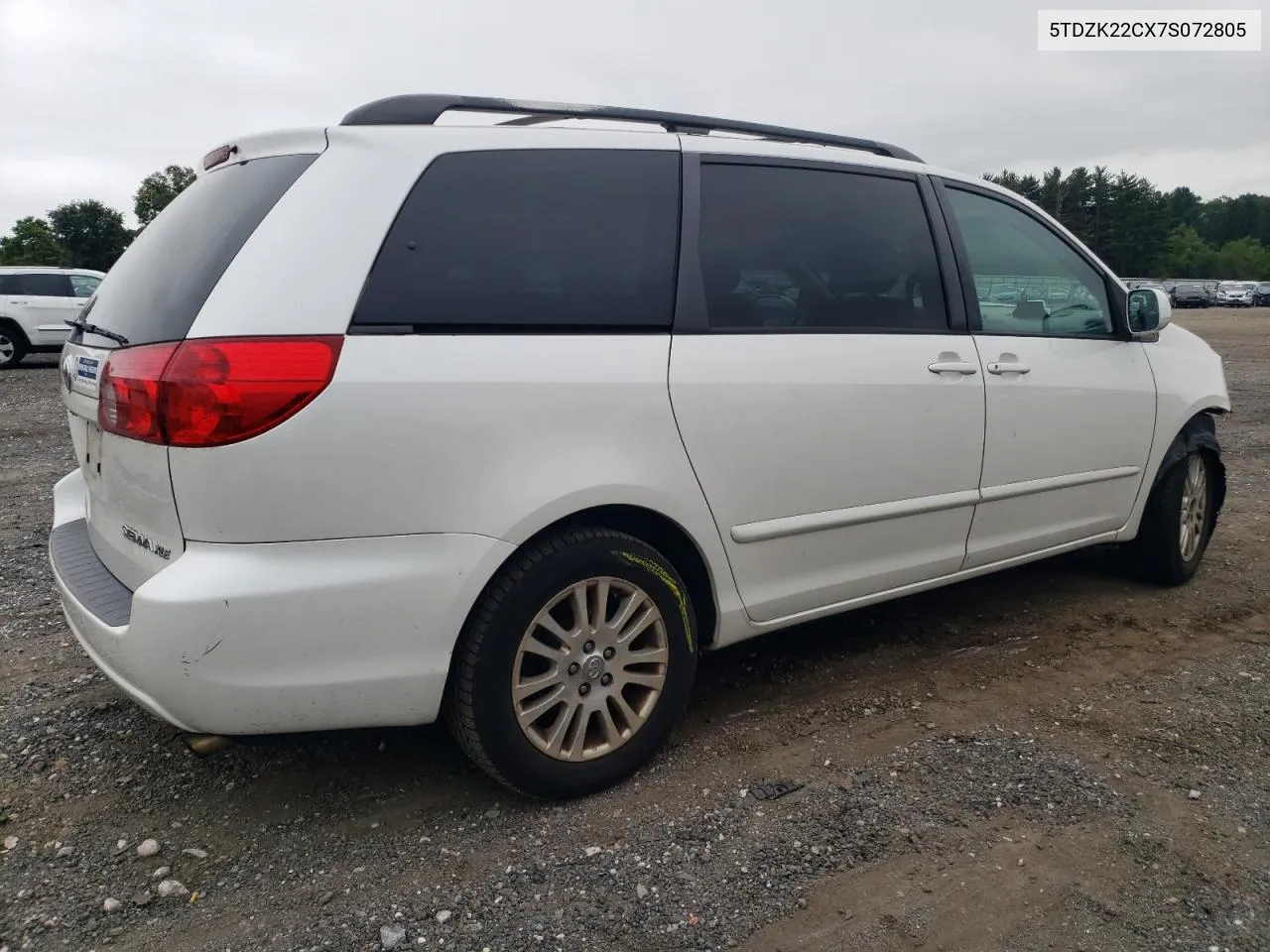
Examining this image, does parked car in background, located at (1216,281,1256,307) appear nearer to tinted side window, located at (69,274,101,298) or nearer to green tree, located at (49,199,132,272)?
tinted side window, located at (69,274,101,298)

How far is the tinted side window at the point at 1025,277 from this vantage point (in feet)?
11.8

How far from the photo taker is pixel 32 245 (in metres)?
61.6

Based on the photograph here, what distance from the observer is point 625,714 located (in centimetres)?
269

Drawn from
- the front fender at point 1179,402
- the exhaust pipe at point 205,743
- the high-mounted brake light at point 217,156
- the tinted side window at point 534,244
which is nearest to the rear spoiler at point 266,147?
the high-mounted brake light at point 217,156

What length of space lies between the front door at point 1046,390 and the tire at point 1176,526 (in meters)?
0.25

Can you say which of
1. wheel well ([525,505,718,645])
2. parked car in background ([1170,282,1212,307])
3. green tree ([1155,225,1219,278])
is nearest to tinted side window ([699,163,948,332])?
wheel well ([525,505,718,645])

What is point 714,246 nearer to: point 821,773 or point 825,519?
point 825,519

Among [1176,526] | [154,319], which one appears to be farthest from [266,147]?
[1176,526]

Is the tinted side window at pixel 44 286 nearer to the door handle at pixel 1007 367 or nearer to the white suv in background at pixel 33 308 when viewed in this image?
the white suv in background at pixel 33 308

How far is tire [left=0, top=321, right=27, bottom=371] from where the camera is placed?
1527cm

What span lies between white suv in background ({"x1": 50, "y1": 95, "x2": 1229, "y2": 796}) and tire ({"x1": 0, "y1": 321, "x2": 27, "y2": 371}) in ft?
48.1

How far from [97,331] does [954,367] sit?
2.60 m

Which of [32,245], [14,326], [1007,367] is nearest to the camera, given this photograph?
[1007,367]

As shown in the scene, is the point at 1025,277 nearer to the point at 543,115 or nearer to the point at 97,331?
the point at 543,115
